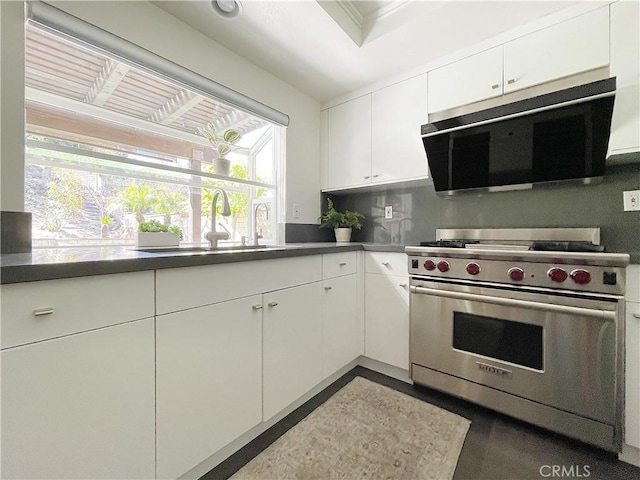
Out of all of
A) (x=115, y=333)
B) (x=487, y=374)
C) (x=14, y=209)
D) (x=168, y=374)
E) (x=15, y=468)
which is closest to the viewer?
(x=15, y=468)

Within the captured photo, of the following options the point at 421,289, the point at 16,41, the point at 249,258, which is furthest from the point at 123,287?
the point at 421,289

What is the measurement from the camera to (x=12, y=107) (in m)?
1.16

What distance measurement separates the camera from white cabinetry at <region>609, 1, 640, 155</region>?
1.36m

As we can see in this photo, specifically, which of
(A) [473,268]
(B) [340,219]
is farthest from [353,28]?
(A) [473,268]

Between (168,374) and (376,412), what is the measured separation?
1.18 m

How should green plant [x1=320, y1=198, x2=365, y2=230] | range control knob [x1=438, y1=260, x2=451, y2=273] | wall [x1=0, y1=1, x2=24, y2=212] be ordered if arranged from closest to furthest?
wall [x1=0, y1=1, x2=24, y2=212] → range control knob [x1=438, y1=260, x2=451, y2=273] → green plant [x1=320, y1=198, x2=365, y2=230]

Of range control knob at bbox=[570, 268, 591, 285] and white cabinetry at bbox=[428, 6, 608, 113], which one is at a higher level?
white cabinetry at bbox=[428, 6, 608, 113]

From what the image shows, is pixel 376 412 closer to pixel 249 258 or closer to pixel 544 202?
pixel 249 258

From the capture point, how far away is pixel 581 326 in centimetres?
132

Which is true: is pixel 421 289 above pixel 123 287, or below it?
below

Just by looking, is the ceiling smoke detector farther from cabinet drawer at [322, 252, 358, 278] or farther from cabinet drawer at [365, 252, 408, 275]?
cabinet drawer at [365, 252, 408, 275]

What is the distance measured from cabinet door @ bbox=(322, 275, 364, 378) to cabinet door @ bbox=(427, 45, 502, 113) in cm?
143
